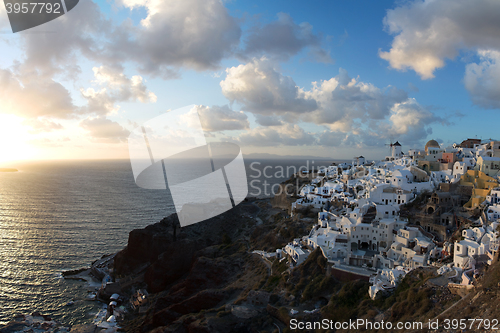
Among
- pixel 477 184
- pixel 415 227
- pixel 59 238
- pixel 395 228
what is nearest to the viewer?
pixel 415 227

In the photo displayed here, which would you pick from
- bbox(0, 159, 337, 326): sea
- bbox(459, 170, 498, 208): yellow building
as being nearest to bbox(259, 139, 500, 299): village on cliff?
bbox(459, 170, 498, 208): yellow building

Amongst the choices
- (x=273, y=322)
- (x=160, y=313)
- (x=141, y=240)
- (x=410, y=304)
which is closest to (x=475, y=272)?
(x=410, y=304)

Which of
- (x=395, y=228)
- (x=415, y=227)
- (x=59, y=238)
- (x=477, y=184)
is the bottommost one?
(x=59, y=238)

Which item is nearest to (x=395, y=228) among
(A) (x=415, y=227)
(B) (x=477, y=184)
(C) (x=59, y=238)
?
(A) (x=415, y=227)

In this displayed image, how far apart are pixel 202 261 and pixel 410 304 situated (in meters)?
24.7

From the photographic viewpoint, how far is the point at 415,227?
28.6 m

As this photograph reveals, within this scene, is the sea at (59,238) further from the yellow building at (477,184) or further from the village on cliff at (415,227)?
the yellow building at (477,184)

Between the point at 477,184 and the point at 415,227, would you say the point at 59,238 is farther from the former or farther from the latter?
→ the point at 477,184

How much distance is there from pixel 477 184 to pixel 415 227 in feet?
35.8

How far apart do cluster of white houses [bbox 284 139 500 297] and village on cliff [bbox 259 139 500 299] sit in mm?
70

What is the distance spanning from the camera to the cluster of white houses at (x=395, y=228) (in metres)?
22.5

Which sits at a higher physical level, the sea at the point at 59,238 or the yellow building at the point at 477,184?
the yellow building at the point at 477,184

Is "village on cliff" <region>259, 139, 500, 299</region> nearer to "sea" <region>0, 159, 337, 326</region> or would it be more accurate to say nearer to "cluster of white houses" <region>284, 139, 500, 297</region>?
"cluster of white houses" <region>284, 139, 500, 297</region>

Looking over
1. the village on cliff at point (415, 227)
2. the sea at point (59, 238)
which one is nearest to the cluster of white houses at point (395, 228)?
the village on cliff at point (415, 227)
